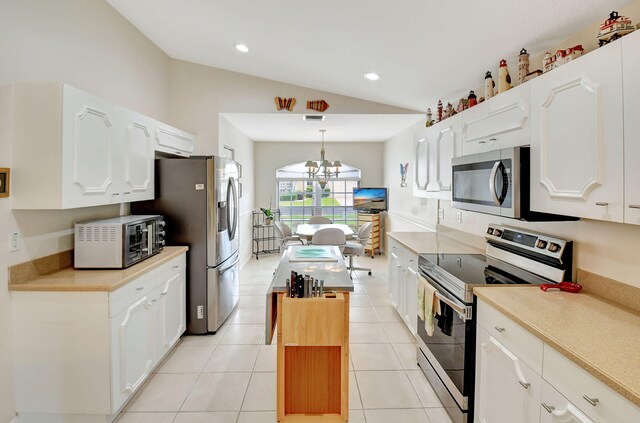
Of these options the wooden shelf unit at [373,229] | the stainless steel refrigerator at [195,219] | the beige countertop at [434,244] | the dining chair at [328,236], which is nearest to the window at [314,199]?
the wooden shelf unit at [373,229]

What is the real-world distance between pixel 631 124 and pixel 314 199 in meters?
6.61

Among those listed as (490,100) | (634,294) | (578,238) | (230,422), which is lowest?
(230,422)

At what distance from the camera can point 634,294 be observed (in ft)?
5.08

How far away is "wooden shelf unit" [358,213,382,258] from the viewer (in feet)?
22.5

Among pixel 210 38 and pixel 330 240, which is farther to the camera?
pixel 330 240

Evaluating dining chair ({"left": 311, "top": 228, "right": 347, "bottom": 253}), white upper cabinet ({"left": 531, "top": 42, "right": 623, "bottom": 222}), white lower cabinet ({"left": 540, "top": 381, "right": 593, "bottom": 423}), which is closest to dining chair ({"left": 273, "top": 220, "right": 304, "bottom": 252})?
dining chair ({"left": 311, "top": 228, "right": 347, "bottom": 253})

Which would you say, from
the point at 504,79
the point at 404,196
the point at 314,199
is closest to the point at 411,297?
the point at 504,79

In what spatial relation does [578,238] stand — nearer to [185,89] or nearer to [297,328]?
[297,328]

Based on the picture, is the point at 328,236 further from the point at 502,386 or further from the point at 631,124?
the point at 631,124

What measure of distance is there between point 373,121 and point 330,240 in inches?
72.1

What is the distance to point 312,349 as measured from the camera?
212 cm

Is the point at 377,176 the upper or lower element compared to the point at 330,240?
upper

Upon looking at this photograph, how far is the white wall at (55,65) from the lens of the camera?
6.34 feet

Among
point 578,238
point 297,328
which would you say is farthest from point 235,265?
point 578,238
